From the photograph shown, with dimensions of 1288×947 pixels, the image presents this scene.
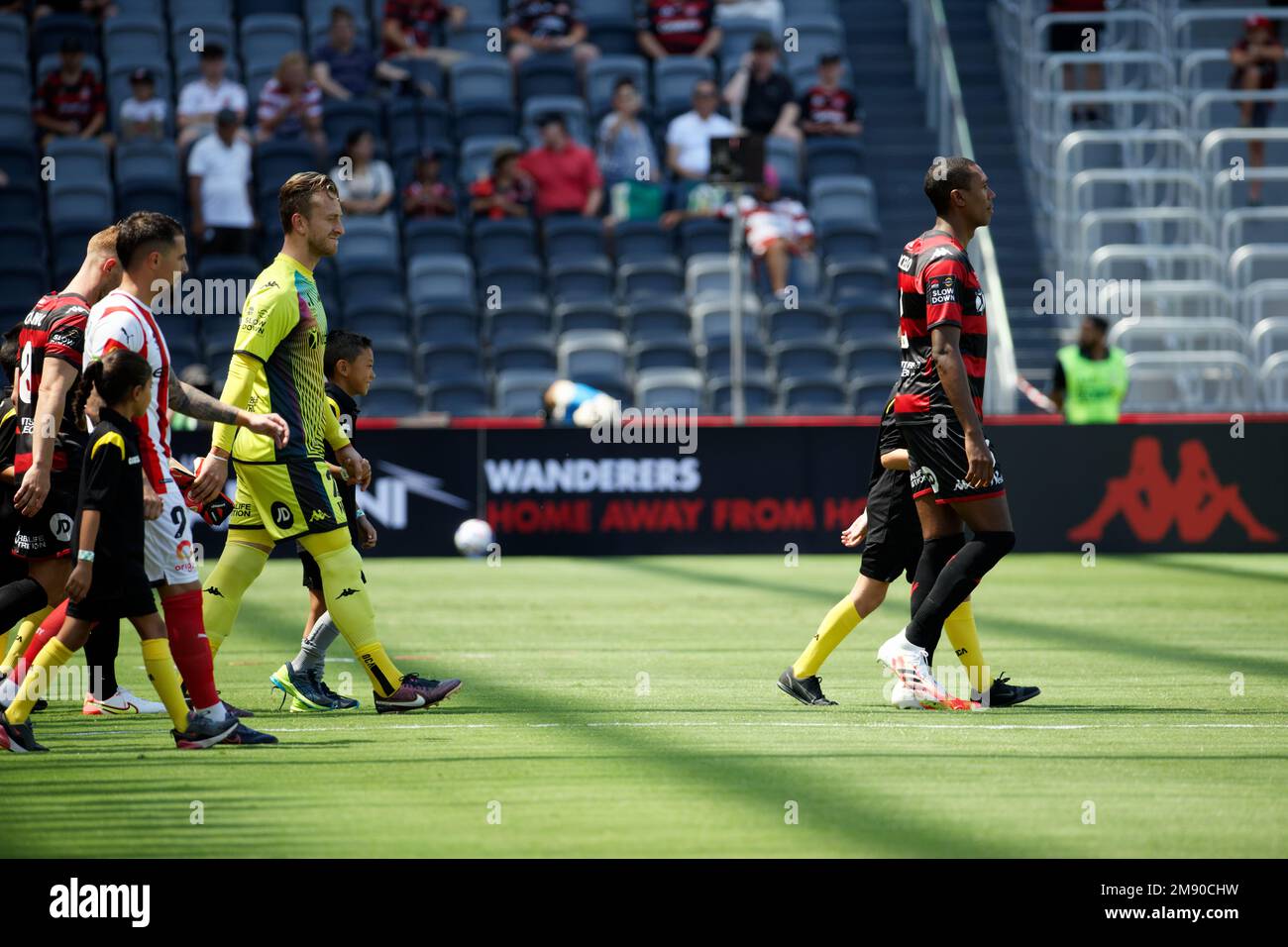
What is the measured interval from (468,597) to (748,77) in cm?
1050

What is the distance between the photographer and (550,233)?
22.5m

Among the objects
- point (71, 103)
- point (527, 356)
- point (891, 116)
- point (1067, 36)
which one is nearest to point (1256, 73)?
point (1067, 36)

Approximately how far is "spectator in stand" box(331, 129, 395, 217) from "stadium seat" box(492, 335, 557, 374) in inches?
98.0

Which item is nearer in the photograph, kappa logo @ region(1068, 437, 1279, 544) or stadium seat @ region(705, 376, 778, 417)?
kappa logo @ region(1068, 437, 1279, 544)

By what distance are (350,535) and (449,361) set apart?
41.2 feet

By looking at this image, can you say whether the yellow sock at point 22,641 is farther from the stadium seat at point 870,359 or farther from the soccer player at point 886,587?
the stadium seat at point 870,359

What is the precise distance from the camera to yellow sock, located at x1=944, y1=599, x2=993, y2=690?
349 inches

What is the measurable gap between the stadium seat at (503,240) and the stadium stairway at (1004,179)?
19.6 ft

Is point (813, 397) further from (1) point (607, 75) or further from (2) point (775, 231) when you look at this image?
(1) point (607, 75)

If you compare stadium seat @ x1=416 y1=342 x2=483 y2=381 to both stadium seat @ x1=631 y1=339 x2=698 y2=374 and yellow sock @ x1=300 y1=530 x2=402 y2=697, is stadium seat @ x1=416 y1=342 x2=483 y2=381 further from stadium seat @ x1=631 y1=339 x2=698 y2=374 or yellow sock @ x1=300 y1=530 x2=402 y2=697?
yellow sock @ x1=300 y1=530 x2=402 y2=697

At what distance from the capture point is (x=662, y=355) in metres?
21.5

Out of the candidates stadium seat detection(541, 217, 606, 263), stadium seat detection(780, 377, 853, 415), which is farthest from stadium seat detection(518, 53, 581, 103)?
stadium seat detection(780, 377, 853, 415)

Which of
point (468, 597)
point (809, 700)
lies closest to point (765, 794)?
point (809, 700)
